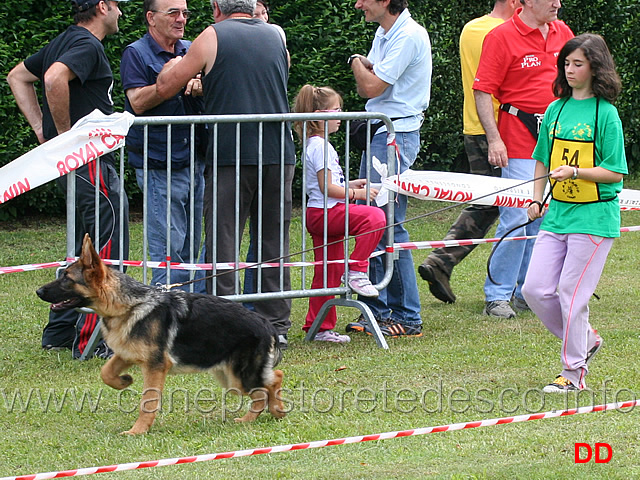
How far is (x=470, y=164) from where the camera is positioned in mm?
8445

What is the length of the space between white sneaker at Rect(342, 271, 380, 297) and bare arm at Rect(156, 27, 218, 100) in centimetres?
172

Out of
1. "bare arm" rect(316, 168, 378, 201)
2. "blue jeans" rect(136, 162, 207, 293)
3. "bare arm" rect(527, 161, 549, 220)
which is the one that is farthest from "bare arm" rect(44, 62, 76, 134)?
"bare arm" rect(527, 161, 549, 220)

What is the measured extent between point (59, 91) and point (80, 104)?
28 cm

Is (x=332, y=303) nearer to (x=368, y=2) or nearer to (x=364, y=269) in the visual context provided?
(x=364, y=269)

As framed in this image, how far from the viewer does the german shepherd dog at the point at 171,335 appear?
16.4ft

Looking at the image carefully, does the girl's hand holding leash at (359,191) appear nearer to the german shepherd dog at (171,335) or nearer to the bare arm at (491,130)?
the bare arm at (491,130)

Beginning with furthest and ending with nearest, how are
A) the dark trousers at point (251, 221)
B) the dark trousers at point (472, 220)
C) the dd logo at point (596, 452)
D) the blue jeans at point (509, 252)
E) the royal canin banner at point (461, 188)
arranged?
the dark trousers at point (472, 220) < the blue jeans at point (509, 252) < the royal canin banner at point (461, 188) < the dark trousers at point (251, 221) < the dd logo at point (596, 452)

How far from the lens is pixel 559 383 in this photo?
18.1 feet

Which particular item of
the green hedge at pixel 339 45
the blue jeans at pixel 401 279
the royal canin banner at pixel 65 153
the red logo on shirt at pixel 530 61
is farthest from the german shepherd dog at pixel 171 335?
the green hedge at pixel 339 45

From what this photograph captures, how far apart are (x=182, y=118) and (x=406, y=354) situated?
210cm

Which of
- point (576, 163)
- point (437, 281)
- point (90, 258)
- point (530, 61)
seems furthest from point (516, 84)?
point (90, 258)

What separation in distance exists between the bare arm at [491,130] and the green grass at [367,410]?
125cm

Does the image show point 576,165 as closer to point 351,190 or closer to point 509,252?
point 351,190

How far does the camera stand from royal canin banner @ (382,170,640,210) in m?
7.13
